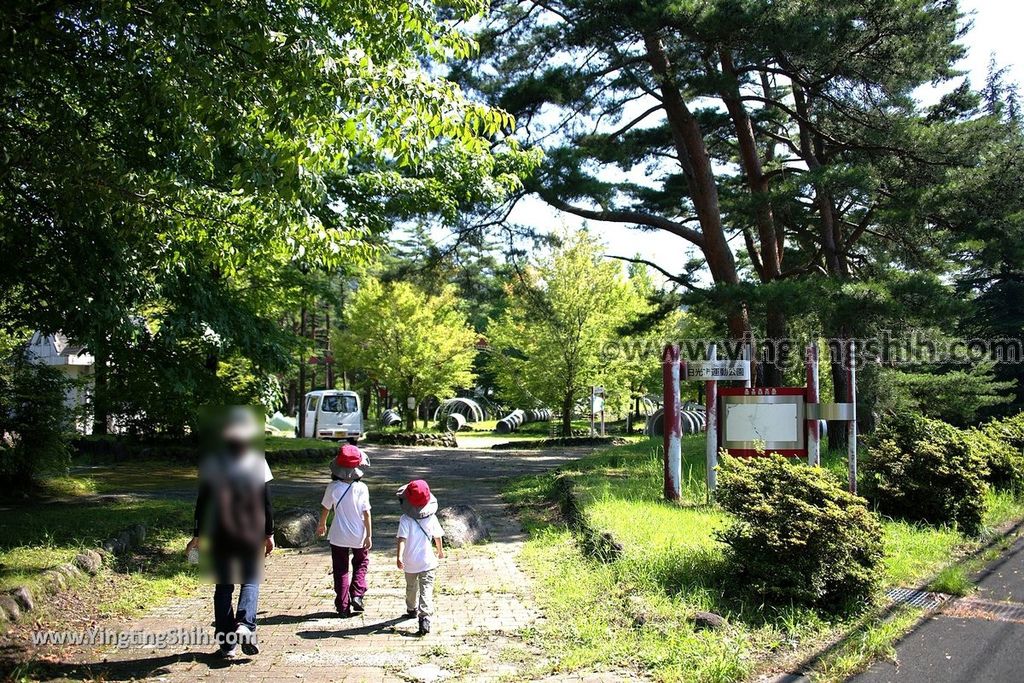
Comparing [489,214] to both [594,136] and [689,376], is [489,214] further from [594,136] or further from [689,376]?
[689,376]

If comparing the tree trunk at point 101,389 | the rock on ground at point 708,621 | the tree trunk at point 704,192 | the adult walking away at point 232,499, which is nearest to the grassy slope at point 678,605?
the rock on ground at point 708,621

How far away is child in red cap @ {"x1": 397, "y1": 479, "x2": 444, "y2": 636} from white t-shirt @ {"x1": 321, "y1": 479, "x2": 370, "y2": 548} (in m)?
0.37

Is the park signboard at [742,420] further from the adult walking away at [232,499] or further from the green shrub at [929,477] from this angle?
the adult walking away at [232,499]

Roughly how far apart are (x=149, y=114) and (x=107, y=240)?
213 cm

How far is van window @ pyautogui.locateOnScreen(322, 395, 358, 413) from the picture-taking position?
1194 inches

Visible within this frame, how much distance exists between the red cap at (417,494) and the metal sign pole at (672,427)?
16.4ft

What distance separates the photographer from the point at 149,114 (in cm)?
A: 678

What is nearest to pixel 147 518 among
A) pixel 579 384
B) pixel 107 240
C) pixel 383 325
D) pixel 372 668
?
pixel 107 240

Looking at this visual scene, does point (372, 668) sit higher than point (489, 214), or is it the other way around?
point (489, 214)

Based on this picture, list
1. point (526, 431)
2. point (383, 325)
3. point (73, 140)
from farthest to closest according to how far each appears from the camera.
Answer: point (526, 431) → point (383, 325) → point (73, 140)

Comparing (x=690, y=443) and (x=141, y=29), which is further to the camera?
(x=690, y=443)

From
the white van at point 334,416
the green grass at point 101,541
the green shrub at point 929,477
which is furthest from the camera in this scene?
the white van at point 334,416

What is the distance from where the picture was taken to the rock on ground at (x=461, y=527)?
9.95 m

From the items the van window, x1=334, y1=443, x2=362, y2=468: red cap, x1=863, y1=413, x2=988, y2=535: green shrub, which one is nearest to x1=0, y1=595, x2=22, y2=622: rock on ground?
x1=334, y1=443, x2=362, y2=468: red cap
